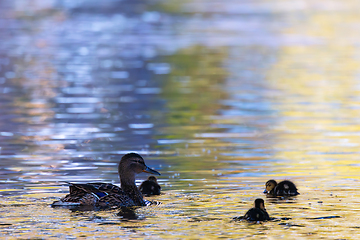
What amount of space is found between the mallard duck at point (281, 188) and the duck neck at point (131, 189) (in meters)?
1.79

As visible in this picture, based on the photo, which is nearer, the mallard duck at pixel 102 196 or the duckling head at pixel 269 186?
the mallard duck at pixel 102 196

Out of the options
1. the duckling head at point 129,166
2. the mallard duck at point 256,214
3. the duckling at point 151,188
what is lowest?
the mallard duck at point 256,214

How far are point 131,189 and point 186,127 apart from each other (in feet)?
25.2

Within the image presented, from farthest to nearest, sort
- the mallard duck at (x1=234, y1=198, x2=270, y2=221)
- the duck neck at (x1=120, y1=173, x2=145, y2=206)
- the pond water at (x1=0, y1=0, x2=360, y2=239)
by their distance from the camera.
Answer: the duck neck at (x1=120, y1=173, x2=145, y2=206) → the pond water at (x1=0, y1=0, x2=360, y2=239) → the mallard duck at (x1=234, y1=198, x2=270, y2=221)

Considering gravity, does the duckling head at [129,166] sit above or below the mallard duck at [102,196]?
above

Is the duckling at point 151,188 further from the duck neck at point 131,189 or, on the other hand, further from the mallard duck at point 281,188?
the mallard duck at point 281,188

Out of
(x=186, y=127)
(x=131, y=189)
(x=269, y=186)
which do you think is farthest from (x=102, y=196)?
(x=186, y=127)

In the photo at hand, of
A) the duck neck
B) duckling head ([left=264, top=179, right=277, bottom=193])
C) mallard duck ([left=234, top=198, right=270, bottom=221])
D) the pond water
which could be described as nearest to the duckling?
the pond water

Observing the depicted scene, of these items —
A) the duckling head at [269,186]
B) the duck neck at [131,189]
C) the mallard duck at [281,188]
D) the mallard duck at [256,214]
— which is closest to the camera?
the mallard duck at [256,214]

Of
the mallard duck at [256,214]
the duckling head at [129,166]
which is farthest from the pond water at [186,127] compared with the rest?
the duckling head at [129,166]

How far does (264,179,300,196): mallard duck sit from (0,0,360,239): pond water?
17 cm

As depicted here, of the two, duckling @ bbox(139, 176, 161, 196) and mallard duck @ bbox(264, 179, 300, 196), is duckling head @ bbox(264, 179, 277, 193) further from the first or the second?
duckling @ bbox(139, 176, 161, 196)

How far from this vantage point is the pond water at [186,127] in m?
9.66

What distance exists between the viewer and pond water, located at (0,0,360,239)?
31.7ft
